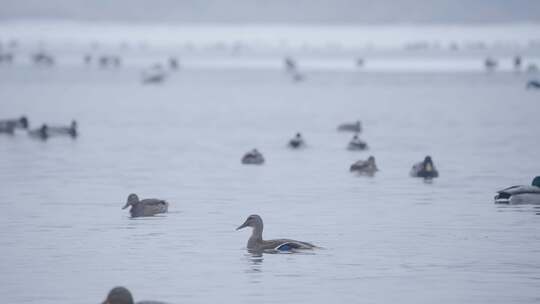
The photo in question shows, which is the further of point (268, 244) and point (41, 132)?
point (41, 132)

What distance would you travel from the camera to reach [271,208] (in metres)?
20.3

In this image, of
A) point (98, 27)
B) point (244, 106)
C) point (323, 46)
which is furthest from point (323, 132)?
point (98, 27)

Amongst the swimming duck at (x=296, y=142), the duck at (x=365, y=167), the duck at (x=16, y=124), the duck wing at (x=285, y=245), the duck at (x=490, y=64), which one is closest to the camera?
the duck wing at (x=285, y=245)

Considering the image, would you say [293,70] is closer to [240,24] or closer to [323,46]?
[323,46]

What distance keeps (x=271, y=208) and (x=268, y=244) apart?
424 centimetres

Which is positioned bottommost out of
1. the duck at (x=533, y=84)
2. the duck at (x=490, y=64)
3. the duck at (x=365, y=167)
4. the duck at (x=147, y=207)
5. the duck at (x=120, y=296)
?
the duck at (x=120, y=296)

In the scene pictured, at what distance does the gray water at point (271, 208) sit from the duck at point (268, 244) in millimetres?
169

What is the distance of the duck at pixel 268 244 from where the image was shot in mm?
15906

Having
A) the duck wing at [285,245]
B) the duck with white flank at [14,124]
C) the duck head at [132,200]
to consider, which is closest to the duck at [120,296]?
the duck wing at [285,245]

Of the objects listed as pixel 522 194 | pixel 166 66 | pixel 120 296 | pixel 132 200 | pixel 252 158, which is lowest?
pixel 120 296

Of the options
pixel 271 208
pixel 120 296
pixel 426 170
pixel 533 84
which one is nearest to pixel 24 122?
pixel 426 170

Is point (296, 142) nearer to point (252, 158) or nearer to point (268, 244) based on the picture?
point (252, 158)

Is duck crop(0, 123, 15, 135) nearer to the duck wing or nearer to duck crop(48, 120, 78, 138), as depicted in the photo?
duck crop(48, 120, 78, 138)

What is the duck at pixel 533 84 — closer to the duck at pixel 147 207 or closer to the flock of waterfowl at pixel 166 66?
the flock of waterfowl at pixel 166 66
